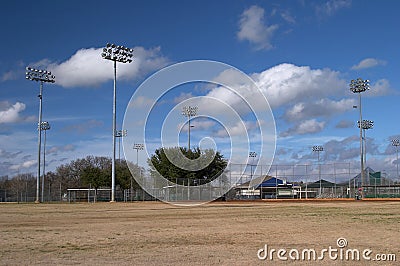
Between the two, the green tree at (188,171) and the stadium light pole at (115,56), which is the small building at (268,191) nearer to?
the green tree at (188,171)

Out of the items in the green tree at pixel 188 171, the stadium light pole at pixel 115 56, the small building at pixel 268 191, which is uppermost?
the stadium light pole at pixel 115 56

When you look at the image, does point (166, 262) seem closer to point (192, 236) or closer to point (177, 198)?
point (192, 236)

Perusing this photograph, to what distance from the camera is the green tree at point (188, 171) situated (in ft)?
265

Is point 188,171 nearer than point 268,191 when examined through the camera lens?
Yes

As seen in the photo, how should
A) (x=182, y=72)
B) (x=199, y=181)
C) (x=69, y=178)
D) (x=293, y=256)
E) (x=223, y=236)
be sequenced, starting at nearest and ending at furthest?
1. (x=293, y=256)
2. (x=223, y=236)
3. (x=182, y=72)
4. (x=199, y=181)
5. (x=69, y=178)

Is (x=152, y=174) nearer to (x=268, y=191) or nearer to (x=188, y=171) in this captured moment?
(x=188, y=171)

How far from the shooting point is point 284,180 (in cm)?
8562

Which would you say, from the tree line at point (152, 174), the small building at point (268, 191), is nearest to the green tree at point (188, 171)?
the tree line at point (152, 174)

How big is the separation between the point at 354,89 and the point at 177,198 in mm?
34236

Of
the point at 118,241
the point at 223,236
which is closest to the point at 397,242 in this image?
the point at 223,236

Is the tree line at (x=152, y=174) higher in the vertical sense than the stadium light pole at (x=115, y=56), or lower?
lower

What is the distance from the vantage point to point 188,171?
270ft

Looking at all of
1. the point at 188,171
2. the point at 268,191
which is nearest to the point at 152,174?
the point at 188,171

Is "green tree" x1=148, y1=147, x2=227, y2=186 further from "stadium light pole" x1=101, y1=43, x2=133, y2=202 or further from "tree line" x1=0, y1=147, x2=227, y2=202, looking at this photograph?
"stadium light pole" x1=101, y1=43, x2=133, y2=202
